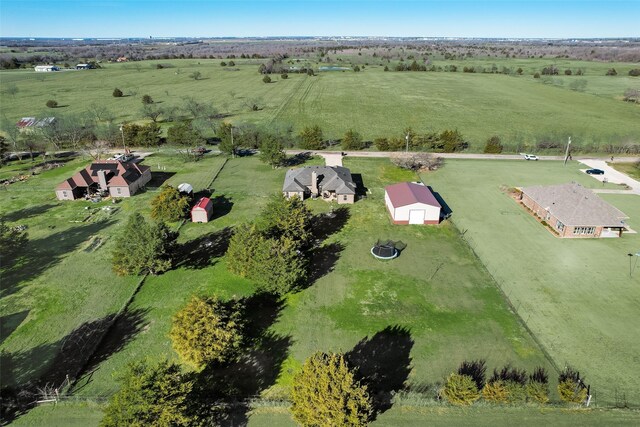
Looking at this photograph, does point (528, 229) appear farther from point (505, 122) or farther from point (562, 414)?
point (505, 122)

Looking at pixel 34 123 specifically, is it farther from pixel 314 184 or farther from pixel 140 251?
pixel 140 251

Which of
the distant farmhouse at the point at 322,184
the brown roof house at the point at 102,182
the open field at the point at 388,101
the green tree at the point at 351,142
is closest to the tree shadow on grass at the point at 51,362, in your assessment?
the distant farmhouse at the point at 322,184

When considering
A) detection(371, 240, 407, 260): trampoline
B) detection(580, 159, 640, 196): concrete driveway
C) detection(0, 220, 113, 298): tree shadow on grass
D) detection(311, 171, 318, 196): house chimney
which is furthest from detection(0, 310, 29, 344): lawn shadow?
detection(580, 159, 640, 196): concrete driveway

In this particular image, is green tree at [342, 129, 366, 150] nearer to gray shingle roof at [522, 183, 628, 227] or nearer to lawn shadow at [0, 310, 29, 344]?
gray shingle roof at [522, 183, 628, 227]

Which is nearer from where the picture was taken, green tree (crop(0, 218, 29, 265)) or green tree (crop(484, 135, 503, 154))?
green tree (crop(0, 218, 29, 265))

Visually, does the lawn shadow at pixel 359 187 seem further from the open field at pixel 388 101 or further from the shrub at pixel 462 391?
the shrub at pixel 462 391

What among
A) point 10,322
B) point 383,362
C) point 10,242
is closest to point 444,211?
point 383,362
